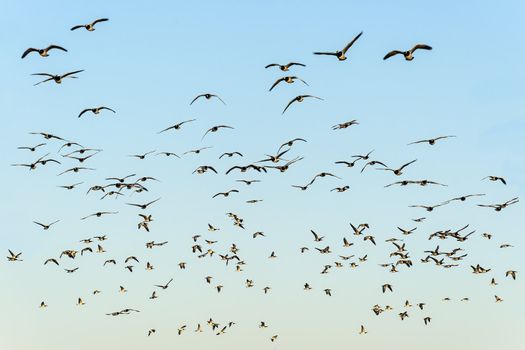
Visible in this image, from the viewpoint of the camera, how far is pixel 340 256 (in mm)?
106000

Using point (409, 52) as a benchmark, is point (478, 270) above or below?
below

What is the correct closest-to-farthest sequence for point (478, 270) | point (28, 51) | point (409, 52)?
1. point (409, 52)
2. point (28, 51)
3. point (478, 270)

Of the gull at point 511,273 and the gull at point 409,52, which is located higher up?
the gull at point 409,52

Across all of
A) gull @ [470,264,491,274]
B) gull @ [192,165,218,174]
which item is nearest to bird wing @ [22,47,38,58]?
gull @ [192,165,218,174]

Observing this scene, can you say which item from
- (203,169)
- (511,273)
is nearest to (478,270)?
(511,273)

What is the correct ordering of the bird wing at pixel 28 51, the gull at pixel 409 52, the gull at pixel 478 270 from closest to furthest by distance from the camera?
the gull at pixel 409 52 → the bird wing at pixel 28 51 → the gull at pixel 478 270

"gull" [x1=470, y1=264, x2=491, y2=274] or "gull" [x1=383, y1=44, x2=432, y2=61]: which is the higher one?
"gull" [x1=383, y1=44, x2=432, y2=61]

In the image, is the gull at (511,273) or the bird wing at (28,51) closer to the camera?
the bird wing at (28,51)

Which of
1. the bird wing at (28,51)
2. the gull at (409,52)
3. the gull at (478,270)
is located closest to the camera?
the gull at (409,52)

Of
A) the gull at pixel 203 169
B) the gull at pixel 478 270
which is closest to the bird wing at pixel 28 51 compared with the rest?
the gull at pixel 203 169

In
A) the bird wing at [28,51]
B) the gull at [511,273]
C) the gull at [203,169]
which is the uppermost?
the bird wing at [28,51]

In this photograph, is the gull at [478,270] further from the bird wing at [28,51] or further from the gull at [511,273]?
the bird wing at [28,51]

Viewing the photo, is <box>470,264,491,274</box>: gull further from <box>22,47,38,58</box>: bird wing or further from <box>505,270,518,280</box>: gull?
<box>22,47,38,58</box>: bird wing

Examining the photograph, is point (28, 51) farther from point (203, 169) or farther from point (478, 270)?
Answer: point (478, 270)
